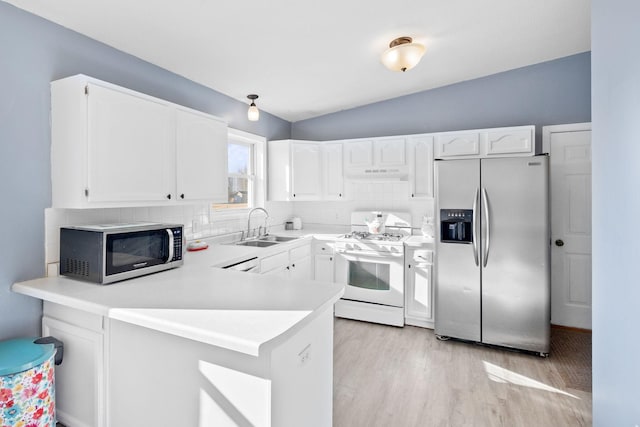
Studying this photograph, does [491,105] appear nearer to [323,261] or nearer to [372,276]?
[372,276]

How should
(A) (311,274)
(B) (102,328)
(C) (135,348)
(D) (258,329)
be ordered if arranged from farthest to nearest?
(A) (311,274), (B) (102,328), (C) (135,348), (D) (258,329)

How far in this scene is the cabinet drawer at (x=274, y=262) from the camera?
9.47 ft

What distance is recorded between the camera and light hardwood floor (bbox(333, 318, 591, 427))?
6.59 feet

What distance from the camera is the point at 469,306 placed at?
3.01m

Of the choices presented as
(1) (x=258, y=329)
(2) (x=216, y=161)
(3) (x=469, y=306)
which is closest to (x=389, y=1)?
(2) (x=216, y=161)

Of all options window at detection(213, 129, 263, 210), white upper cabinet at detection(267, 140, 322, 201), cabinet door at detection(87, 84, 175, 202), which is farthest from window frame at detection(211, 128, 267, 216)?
cabinet door at detection(87, 84, 175, 202)

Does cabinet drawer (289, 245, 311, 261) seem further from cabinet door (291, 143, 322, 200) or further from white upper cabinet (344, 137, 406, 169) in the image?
white upper cabinet (344, 137, 406, 169)

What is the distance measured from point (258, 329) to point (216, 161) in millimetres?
1930

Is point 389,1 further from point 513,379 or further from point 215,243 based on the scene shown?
point 513,379

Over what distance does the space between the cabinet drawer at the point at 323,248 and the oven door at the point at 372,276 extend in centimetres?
11

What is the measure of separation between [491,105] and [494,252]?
71.0 inches

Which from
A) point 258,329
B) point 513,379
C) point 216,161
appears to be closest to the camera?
point 258,329

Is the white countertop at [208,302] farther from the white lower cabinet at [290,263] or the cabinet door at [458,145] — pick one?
the cabinet door at [458,145]

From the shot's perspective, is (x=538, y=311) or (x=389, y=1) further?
(x=538, y=311)
